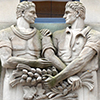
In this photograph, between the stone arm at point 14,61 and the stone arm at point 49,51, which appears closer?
the stone arm at point 14,61

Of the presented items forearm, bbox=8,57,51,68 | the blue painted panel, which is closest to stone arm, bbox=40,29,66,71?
forearm, bbox=8,57,51,68

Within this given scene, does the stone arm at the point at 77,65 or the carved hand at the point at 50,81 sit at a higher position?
the stone arm at the point at 77,65

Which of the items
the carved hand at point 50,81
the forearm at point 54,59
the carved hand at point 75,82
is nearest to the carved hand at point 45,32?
the forearm at point 54,59

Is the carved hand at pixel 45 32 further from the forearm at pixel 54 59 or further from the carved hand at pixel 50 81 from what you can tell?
the carved hand at pixel 50 81

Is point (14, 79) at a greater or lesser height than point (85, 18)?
lesser

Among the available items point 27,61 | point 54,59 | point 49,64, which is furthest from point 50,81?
point 27,61

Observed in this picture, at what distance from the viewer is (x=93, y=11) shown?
938 centimetres

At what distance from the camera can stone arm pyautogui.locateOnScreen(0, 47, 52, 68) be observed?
27.6 ft

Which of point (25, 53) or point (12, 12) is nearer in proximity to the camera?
point (25, 53)

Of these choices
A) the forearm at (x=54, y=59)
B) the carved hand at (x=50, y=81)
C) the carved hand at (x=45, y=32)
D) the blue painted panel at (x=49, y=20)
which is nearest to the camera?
the carved hand at (x=50, y=81)

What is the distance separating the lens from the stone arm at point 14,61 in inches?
331

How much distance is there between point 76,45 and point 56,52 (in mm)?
410

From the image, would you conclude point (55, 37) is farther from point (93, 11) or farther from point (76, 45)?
point (93, 11)

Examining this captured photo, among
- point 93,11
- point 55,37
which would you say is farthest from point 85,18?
point 55,37
